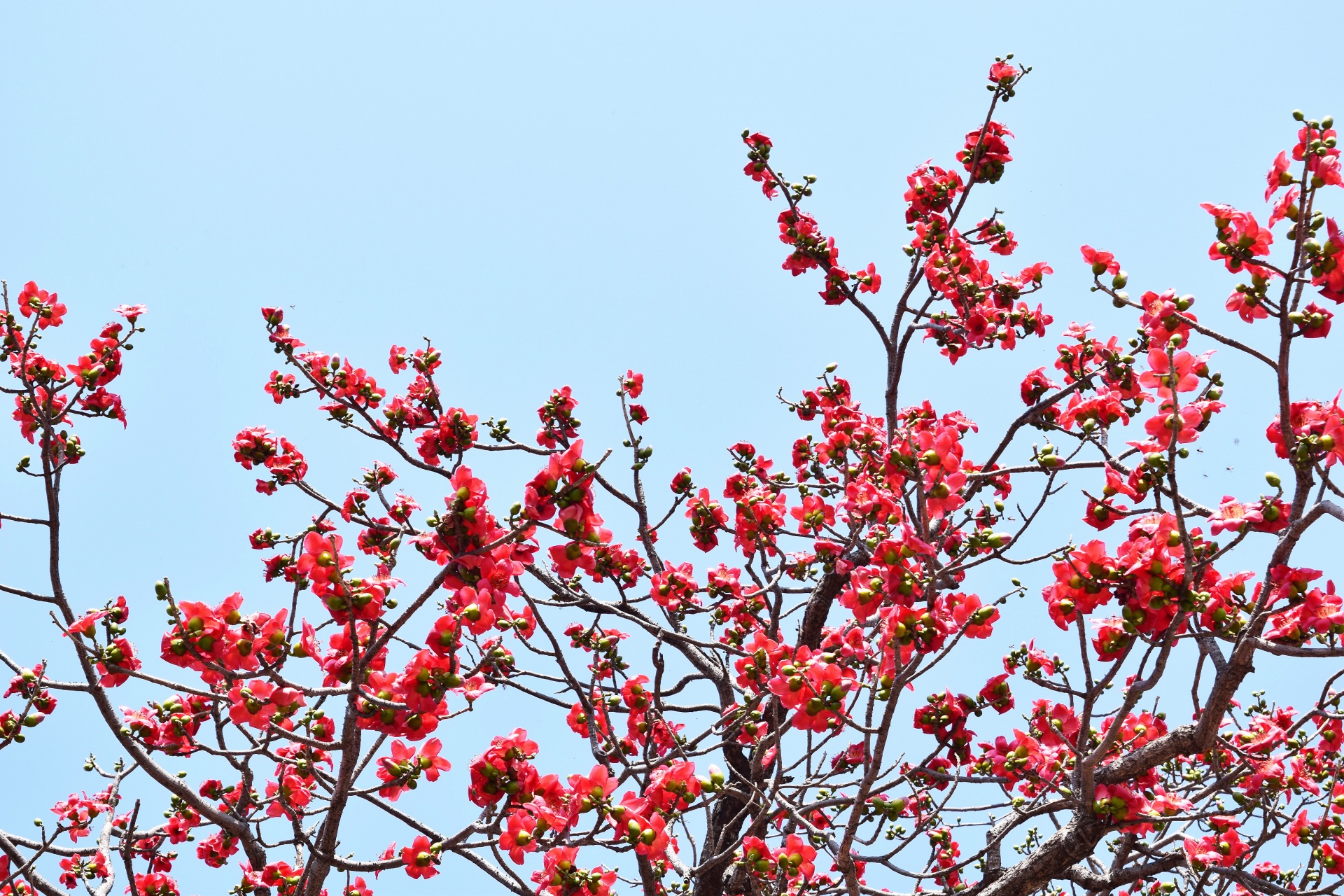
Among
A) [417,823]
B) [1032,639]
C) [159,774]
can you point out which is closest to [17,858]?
[159,774]

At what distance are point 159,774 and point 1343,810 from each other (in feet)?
17.2

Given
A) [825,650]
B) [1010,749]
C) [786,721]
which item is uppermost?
[825,650]

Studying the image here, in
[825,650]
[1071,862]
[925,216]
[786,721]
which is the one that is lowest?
[1071,862]

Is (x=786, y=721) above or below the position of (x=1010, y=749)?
below

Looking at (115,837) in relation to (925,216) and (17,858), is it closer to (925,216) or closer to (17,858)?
(17,858)

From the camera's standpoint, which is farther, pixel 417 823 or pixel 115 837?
pixel 115 837

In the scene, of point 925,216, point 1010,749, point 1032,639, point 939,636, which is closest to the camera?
point 939,636

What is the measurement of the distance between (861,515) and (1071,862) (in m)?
1.54

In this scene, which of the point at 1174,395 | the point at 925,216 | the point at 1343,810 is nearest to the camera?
the point at 1174,395

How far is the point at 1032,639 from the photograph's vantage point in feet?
12.7

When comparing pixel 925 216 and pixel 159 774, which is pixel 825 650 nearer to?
pixel 159 774

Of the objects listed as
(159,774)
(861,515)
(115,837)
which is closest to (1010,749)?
(861,515)

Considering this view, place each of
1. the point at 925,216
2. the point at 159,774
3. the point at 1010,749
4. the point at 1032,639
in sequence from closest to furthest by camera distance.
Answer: the point at 159,774 < the point at 1010,749 < the point at 1032,639 < the point at 925,216

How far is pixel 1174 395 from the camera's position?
221 centimetres
